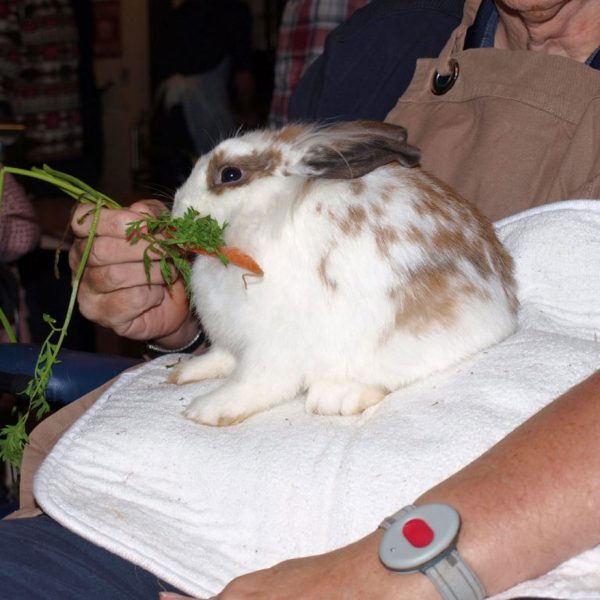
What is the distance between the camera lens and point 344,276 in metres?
1.15

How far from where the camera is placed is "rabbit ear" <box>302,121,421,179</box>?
3.82 ft

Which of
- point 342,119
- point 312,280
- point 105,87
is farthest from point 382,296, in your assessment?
point 105,87

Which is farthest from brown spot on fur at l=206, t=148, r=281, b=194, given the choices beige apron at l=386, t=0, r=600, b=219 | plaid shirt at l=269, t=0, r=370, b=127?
plaid shirt at l=269, t=0, r=370, b=127

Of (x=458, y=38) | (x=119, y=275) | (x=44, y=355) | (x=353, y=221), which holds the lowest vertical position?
(x=44, y=355)

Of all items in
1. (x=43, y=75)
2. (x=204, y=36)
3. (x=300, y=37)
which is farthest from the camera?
(x=204, y=36)

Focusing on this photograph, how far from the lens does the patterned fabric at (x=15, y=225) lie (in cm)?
208

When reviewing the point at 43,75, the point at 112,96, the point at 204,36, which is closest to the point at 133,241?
the point at 43,75

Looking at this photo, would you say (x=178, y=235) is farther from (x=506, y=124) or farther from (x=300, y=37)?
(x=300, y=37)

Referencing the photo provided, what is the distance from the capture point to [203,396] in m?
1.24

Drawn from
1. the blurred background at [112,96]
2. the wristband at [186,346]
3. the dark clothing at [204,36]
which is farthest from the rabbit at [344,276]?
the dark clothing at [204,36]

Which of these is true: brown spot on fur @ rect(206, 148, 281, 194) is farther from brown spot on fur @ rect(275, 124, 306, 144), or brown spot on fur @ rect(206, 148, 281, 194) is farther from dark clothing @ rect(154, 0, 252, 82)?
dark clothing @ rect(154, 0, 252, 82)

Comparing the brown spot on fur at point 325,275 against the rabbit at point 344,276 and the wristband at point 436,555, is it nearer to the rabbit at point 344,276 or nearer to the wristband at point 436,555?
the rabbit at point 344,276

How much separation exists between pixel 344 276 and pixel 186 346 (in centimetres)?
58

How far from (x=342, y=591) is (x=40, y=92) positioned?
11.7ft
